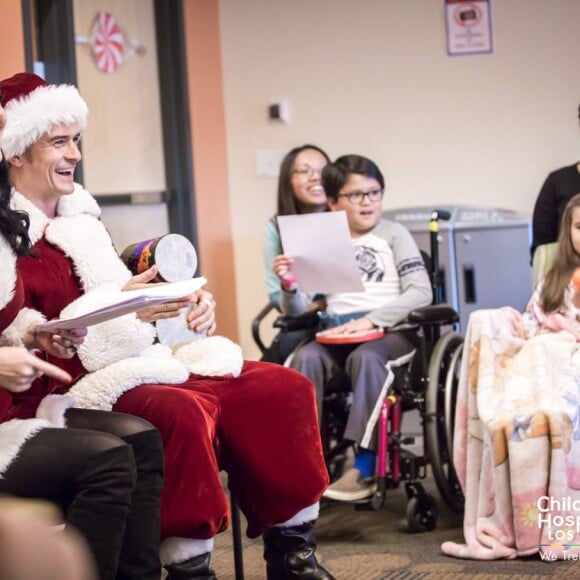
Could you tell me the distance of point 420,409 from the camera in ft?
9.92

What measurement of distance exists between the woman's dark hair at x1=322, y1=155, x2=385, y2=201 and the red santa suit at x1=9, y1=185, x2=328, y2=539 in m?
1.11

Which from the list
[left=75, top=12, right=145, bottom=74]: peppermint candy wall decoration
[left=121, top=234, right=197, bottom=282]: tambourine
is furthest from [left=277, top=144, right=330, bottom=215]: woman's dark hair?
[left=121, top=234, right=197, bottom=282]: tambourine

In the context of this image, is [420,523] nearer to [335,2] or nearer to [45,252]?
[45,252]

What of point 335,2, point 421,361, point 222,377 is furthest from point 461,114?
point 222,377

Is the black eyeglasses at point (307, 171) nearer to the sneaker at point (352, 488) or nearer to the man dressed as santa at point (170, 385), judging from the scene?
the sneaker at point (352, 488)

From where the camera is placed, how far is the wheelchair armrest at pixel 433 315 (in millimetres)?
3070

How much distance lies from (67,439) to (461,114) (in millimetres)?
3527

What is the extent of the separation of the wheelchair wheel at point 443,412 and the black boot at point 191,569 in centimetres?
96

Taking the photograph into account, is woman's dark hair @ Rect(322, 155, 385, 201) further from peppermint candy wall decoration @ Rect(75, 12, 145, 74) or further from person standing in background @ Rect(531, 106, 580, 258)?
peppermint candy wall decoration @ Rect(75, 12, 145, 74)

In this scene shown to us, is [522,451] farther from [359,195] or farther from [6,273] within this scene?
[6,273]

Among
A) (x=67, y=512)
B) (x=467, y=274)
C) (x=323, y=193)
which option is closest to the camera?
(x=67, y=512)

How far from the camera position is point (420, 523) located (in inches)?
118

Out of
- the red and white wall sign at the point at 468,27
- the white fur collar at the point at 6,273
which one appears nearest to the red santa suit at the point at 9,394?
the white fur collar at the point at 6,273

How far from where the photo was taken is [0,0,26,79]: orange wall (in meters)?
3.12
